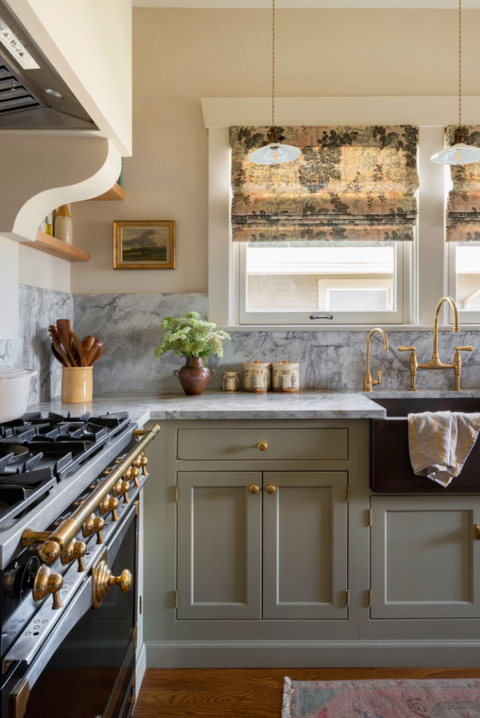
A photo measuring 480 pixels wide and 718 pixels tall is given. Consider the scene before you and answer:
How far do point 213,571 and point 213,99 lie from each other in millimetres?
2136

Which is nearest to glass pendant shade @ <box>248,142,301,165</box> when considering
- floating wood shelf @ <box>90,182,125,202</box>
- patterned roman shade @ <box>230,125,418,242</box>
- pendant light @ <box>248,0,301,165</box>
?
pendant light @ <box>248,0,301,165</box>

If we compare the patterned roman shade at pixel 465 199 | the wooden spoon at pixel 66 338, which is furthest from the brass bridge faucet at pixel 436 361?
the wooden spoon at pixel 66 338

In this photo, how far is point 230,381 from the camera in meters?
2.46

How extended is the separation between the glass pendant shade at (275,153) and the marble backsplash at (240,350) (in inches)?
28.6

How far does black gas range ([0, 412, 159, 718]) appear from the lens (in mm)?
666

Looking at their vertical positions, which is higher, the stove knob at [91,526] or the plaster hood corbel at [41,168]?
the plaster hood corbel at [41,168]

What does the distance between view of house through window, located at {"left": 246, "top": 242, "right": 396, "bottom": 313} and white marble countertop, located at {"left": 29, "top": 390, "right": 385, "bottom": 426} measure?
2.01 feet

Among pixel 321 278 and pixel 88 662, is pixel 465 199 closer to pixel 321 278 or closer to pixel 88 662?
pixel 321 278

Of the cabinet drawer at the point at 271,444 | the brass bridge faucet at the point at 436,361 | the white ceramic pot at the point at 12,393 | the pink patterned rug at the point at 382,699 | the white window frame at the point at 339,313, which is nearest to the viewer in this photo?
the white ceramic pot at the point at 12,393

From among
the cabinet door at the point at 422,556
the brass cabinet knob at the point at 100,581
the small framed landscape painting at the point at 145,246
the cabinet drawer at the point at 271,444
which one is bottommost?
the cabinet door at the point at 422,556

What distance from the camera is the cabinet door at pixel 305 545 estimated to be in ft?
6.16

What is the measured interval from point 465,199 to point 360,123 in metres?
0.64

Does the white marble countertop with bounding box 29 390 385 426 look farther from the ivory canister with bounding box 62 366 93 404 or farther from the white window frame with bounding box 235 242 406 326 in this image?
the white window frame with bounding box 235 242 406 326

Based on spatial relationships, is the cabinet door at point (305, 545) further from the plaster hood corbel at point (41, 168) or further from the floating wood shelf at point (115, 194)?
the floating wood shelf at point (115, 194)
